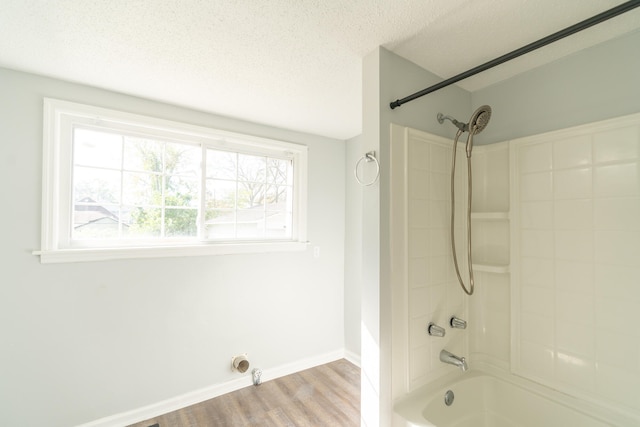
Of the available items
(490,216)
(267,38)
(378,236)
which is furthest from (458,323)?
(267,38)

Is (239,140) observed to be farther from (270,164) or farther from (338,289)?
(338,289)

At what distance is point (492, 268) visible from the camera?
1.64 metres

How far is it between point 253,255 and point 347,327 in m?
1.31

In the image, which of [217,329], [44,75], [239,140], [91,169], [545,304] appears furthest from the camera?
[239,140]

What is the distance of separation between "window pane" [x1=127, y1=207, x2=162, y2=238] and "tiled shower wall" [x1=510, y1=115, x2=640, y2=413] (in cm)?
243

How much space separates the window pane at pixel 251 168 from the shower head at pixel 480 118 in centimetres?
174

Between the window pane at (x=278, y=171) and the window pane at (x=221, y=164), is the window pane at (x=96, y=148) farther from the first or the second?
the window pane at (x=278, y=171)

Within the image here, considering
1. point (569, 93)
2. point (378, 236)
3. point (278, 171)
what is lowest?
point (378, 236)

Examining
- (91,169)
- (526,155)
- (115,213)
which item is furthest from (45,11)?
(526,155)

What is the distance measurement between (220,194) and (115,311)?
1.10 meters

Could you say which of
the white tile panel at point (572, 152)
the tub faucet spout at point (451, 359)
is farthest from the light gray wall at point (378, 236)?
the white tile panel at point (572, 152)

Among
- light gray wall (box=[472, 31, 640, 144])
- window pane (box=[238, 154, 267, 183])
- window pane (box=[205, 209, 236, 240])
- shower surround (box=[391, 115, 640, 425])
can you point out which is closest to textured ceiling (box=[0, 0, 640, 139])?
light gray wall (box=[472, 31, 640, 144])

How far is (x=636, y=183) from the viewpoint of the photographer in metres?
1.23

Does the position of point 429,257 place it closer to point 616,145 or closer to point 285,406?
point 616,145
